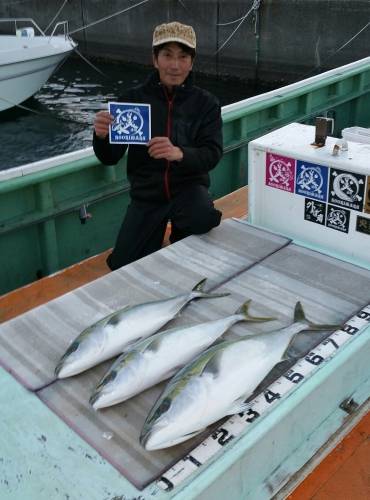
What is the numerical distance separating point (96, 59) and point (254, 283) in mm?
21679

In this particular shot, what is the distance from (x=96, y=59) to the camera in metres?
22.4

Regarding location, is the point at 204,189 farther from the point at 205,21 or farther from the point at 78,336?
the point at 205,21

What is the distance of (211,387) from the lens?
187cm

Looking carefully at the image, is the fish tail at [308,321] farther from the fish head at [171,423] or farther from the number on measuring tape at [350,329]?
the fish head at [171,423]

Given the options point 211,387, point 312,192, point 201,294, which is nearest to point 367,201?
point 312,192

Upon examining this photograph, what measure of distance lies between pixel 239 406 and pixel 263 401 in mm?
127

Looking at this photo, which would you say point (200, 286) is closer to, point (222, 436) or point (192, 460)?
point (222, 436)

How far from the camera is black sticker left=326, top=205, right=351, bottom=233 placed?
2.99 metres

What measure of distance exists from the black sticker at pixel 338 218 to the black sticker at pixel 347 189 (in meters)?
0.04

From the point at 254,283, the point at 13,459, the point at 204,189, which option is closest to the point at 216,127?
the point at 204,189

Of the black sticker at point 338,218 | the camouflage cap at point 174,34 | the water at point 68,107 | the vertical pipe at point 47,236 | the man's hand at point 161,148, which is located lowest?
the water at point 68,107

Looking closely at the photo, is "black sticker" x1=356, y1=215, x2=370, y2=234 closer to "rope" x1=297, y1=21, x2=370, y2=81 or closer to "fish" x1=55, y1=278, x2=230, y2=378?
"fish" x1=55, y1=278, x2=230, y2=378

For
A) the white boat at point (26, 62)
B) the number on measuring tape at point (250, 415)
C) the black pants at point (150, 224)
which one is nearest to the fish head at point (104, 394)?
the number on measuring tape at point (250, 415)

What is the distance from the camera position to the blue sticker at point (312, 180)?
118 inches
